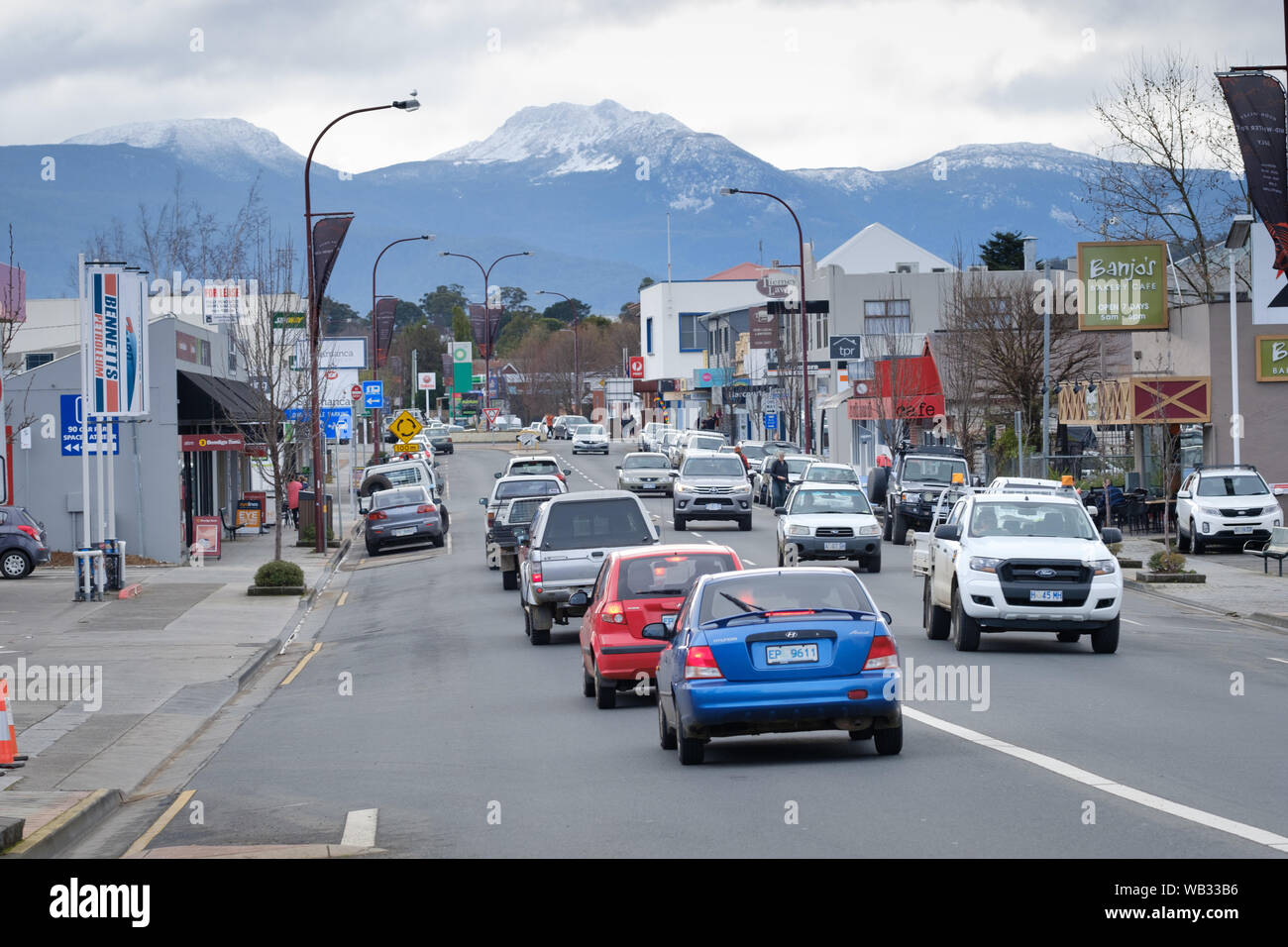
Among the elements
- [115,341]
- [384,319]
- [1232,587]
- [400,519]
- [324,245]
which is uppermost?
[384,319]

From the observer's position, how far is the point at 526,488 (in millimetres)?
36344

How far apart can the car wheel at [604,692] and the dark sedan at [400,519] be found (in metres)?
26.7

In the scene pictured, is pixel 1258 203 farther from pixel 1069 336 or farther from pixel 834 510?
pixel 1069 336

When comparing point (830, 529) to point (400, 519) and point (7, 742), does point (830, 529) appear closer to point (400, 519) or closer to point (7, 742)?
point (400, 519)

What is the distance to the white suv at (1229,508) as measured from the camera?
38.0 m

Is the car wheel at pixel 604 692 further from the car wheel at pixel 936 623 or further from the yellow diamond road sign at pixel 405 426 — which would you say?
the yellow diamond road sign at pixel 405 426

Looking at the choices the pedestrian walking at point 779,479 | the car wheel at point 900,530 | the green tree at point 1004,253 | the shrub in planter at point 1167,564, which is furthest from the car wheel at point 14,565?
the green tree at point 1004,253

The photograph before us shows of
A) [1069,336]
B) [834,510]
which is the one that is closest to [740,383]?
[1069,336]

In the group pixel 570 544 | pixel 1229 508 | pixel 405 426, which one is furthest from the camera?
pixel 405 426

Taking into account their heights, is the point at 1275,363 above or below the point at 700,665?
above

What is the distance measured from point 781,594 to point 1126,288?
111 ft

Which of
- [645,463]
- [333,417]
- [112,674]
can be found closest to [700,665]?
[112,674]

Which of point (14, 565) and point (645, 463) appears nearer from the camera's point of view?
point (14, 565)

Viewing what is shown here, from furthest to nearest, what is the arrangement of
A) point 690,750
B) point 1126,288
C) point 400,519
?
point 1126,288, point 400,519, point 690,750
